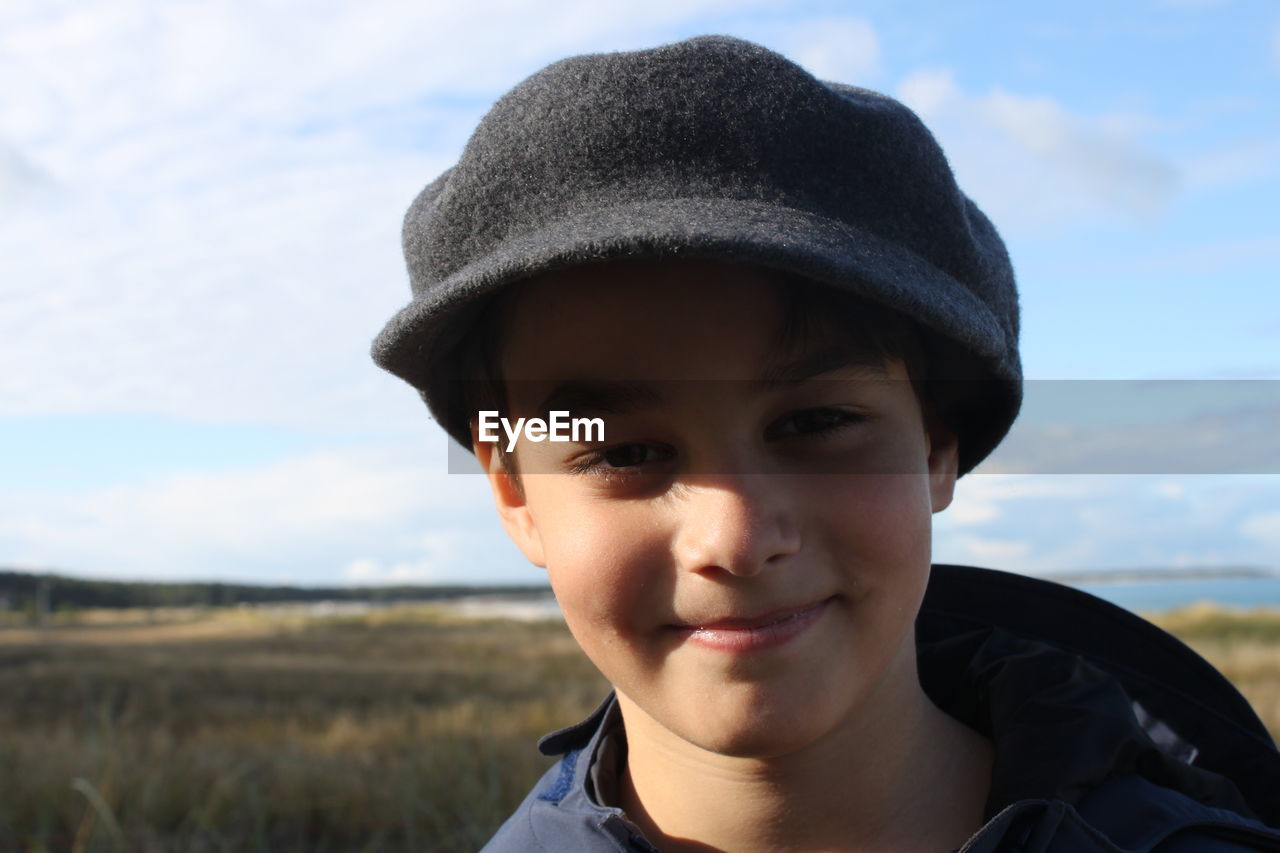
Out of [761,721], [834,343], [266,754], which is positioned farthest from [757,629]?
[266,754]

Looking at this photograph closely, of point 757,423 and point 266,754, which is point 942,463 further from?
point 266,754

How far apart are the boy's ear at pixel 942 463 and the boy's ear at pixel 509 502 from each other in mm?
628

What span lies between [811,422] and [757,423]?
0.09 meters

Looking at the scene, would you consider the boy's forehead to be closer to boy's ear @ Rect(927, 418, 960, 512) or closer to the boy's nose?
the boy's nose

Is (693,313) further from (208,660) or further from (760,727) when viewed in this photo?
(208,660)

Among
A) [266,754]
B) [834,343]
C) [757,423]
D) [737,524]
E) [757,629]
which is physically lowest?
[266,754]

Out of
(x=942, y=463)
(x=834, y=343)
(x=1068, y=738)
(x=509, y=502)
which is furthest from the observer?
(x=509, y=502)

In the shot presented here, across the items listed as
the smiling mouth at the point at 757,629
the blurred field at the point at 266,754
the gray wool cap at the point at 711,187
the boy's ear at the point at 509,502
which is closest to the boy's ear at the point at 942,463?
the gray wool cap at the point at 711,187

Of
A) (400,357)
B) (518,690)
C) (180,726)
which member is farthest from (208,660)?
(400,357)

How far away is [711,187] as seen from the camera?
4.40 ft

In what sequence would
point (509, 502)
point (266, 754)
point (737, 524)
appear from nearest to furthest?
point (737, 524), point (509, 502), point (266, 754)

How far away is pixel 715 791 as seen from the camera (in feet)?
5.26

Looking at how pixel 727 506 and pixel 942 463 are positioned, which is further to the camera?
pixel 942 463

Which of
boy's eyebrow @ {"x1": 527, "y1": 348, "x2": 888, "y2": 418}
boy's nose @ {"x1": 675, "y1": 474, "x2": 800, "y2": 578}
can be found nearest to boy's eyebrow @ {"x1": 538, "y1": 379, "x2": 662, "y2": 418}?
boy's eyebrow @ {"x1": 527, "y1": 348, "x2": 888, "y2": 418}
